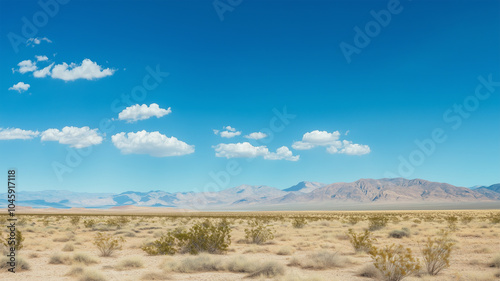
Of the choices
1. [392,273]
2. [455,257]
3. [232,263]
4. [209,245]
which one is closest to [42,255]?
[209,245]

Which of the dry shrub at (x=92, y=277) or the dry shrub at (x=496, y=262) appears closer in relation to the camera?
the dry shrub at (x=92, y=277)

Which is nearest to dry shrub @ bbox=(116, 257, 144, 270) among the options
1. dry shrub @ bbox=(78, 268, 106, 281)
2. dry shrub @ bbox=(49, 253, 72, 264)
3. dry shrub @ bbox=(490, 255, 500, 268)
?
dry shrub @ bbox=(78, 268, 106, 281)

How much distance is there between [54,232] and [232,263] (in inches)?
969

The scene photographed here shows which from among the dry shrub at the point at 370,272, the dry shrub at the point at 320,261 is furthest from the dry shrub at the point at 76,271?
the dry shrub at the point at 370,272

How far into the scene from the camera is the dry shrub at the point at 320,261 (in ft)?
48.1

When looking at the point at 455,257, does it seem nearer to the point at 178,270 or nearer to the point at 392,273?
the point at 392,273

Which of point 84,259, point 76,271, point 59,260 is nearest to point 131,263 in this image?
point 76,271

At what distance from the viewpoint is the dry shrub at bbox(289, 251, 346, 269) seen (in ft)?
48.1

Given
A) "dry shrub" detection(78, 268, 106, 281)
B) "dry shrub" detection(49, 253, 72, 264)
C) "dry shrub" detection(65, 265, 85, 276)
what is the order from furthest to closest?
"dry shrub" detection(49, 253, 72, 264), "dry shrub" detection(65, 265, 85, 276), "dry shrub" detection(78, 268, 106, 281)

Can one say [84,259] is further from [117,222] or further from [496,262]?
[117,222]

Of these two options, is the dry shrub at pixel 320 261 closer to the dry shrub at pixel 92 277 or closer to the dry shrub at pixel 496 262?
the dry shrub at pixel 496 262

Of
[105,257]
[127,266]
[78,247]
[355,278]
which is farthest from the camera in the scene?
[78,247]

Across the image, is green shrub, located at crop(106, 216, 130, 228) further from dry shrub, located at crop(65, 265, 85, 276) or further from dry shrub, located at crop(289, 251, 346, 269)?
dry shrub, located at crop(289, 251, 346, 269)

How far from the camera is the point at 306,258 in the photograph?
15.2 metres
